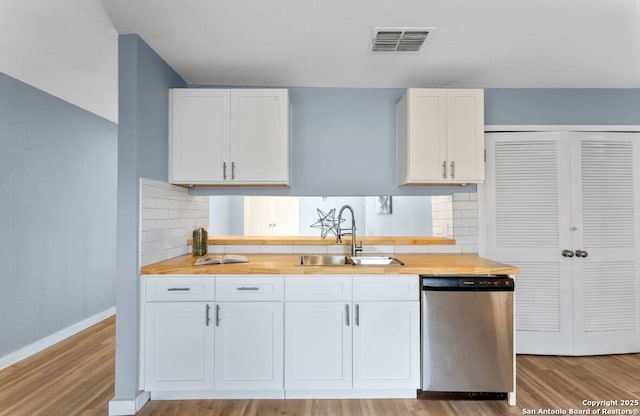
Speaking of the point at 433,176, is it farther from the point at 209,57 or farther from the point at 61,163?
the point at 61,163

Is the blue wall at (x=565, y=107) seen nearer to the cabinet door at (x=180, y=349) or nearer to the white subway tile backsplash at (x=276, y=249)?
the white subway tile backsplash at (x=276, y=249)

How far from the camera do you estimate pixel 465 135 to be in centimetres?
292

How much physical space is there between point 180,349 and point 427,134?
2.31 metres

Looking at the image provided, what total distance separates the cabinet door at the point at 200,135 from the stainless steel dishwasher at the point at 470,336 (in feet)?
5.97

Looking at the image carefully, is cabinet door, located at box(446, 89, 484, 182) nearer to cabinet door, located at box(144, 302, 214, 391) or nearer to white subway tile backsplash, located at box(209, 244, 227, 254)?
white subway tile backsplash, located at box(209, 244, 227, 254)

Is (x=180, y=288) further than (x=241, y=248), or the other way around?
(x=241, y=248)

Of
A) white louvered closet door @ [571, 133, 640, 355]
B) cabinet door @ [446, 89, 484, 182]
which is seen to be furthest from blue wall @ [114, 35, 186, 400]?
white louvered closet door @ [571, 133, 640, 355]

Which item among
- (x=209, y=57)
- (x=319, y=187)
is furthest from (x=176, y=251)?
(x=209, y=57)

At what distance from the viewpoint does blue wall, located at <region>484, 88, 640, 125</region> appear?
134 inches

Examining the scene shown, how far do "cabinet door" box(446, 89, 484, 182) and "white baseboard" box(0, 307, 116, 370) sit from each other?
3.86m

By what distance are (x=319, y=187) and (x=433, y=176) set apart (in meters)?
0.98

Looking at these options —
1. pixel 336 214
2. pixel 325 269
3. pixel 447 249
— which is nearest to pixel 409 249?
pixel 447 249

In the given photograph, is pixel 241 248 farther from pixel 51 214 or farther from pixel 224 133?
pixel 51 214

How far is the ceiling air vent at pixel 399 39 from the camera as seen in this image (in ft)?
7.76
